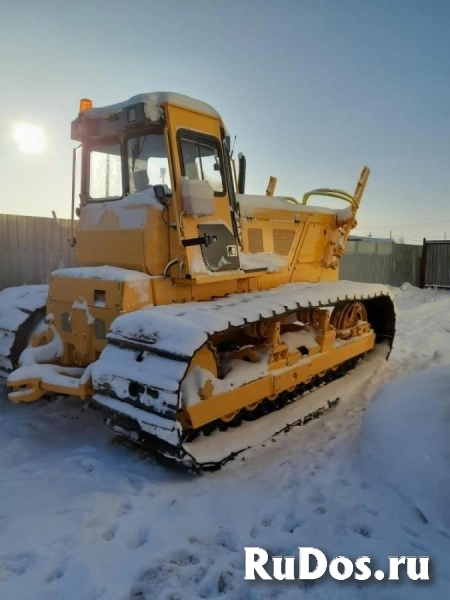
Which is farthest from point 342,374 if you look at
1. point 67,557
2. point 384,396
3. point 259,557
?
point 67,557

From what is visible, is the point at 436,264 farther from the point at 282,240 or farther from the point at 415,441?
the point at 415,441

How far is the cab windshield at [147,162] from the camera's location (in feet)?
14.8

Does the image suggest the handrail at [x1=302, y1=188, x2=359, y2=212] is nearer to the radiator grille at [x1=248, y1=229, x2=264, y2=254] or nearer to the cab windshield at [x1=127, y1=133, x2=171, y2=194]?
the radiator grille at [x1=248, y1=229, x2=264, y2=254]

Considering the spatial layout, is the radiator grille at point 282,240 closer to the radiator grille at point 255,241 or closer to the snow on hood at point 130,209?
the radiator grille at point 255,241

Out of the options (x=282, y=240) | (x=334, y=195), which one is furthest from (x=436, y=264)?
(x=282, y=240)

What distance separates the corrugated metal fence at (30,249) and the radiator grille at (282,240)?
4.43m

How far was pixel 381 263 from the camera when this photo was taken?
19594 millimetres

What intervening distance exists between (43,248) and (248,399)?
21.5 ft

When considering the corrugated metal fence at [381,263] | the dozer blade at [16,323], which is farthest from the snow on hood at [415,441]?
the corrugated metal fence at [381,263]

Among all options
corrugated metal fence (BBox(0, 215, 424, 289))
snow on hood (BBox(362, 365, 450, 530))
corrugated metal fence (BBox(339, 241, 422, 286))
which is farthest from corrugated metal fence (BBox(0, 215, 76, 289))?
corrugated metal fence (BBox(339, 241, 422, 286))

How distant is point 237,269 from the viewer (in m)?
4.89

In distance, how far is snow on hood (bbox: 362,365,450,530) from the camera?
318 centimetres

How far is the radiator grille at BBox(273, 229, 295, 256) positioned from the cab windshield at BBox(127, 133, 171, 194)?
1.82 m

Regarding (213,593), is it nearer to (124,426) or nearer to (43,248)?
(124,426)
